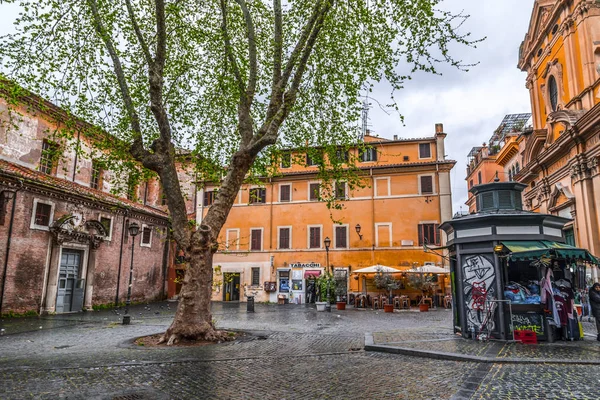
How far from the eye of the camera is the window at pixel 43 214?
791 inches

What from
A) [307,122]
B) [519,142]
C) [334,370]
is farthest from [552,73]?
[334,370]

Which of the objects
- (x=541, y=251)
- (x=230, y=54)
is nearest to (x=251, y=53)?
(x=230, y=54)

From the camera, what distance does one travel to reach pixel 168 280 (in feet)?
105

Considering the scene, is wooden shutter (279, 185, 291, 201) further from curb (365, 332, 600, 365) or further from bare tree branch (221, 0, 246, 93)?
curb (365, 332, 600, 365)

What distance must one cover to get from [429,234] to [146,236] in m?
19.5

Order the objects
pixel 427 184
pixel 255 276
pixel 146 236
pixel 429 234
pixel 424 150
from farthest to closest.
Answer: pixel 255 276 < pixel 424 150 < pixel 146 236 < pixel 427 184 < pixel 429 234

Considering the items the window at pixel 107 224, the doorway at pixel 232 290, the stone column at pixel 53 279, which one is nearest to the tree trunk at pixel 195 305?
the stone column at pixel 53 279

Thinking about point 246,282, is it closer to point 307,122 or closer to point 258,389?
point 307,122

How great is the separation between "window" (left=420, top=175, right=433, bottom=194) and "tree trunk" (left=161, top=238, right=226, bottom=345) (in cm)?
2104

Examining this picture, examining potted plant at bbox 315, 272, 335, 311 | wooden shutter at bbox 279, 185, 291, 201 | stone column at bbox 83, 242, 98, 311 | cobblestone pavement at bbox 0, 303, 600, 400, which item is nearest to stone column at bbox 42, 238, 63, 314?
stone column at bbox 83, 242, 98, 311

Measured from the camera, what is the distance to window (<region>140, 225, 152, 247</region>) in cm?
2875

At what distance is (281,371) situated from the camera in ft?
23.8

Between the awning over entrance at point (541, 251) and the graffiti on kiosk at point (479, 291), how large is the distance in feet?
2.36

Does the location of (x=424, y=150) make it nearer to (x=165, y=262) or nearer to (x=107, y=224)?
(x=165, y=262)
